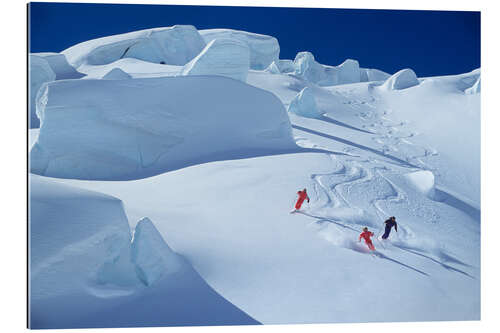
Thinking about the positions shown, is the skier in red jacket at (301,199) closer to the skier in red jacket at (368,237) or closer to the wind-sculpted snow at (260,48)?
the skier in red jacket at (368,237)

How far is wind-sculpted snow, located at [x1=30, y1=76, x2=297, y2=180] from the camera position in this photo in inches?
359

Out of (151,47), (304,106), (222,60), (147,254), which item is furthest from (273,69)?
(147,254)

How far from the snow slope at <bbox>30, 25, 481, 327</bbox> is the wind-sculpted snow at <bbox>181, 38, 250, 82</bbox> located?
289cm

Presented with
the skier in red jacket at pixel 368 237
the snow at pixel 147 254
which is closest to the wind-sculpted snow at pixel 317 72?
the skier in red jacket at pixel 368 237

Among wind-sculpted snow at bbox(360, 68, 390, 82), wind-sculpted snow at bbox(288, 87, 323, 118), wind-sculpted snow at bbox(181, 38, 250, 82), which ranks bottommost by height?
wind-sculpted snow at bbox(288, 87, 323, 118)

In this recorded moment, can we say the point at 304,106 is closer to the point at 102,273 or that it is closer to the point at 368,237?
the point at 368,237

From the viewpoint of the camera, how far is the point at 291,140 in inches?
429

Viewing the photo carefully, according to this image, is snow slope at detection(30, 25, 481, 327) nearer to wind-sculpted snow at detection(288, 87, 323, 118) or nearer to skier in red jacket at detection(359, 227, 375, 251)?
skier in red jacket at detection(359, 227, 375, 251)

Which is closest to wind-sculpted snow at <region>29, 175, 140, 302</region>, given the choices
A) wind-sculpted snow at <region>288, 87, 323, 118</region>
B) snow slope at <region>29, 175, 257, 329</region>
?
snow slope at <region>29, 175, 257, 329</region>

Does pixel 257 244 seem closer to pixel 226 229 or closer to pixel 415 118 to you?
pixel 226 229

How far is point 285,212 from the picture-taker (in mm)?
6746

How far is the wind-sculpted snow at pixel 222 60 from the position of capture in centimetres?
1371

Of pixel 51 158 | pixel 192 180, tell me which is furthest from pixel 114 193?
pixel 51 158

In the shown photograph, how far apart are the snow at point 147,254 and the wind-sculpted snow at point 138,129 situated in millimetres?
3988
